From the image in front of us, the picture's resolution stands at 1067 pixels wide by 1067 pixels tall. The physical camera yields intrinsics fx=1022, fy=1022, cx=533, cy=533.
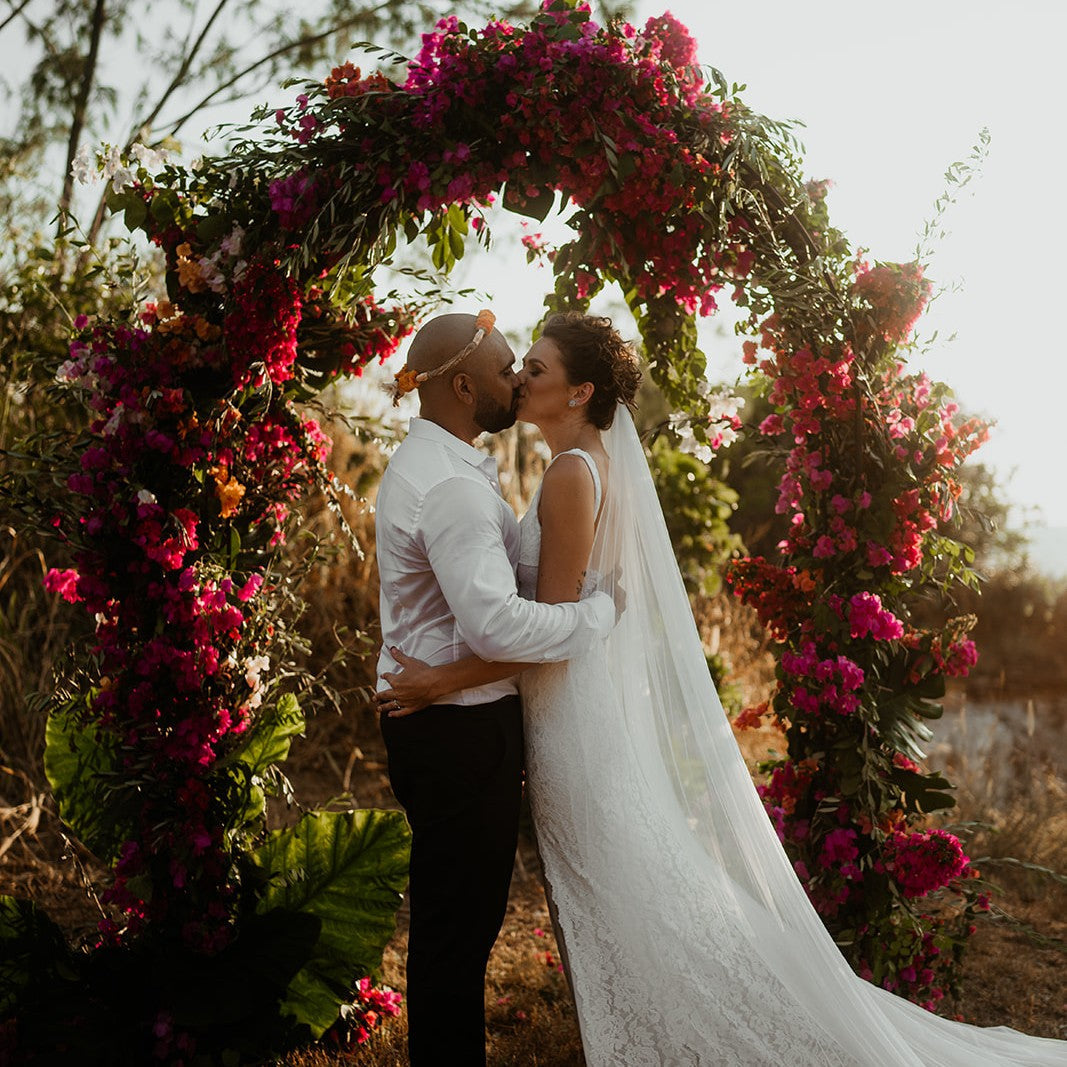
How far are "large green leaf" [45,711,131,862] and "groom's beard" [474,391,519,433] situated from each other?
4.81 ft

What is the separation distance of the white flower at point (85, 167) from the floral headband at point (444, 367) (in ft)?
4.02

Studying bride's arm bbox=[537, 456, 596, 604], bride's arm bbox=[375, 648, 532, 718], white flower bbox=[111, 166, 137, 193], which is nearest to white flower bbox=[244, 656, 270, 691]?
bride's arm bbox=[375, 648, 532, 718]

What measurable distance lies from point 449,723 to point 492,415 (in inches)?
28.5

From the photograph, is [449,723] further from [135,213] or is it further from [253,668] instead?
[135,213]

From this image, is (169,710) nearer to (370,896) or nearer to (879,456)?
(370,896)

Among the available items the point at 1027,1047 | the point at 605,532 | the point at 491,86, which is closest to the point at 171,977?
the point at 605,532

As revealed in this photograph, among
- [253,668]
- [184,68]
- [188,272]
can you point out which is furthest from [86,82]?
[253,668]

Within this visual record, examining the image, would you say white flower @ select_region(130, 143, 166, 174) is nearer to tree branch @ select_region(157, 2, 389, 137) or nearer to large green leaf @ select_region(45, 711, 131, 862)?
large green leaf @ select_region(45, 711, 131, 862)

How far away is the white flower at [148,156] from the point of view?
9.30ft

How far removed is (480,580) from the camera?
2.10m

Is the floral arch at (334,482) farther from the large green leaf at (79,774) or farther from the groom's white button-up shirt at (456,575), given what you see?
the groom's white button-up shirt at (456,575)

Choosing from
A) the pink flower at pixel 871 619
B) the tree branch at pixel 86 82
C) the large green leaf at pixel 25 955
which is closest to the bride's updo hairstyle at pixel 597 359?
the pink flower at pixel 871 619

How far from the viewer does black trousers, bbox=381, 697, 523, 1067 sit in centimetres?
225

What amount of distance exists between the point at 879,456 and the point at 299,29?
769cm
